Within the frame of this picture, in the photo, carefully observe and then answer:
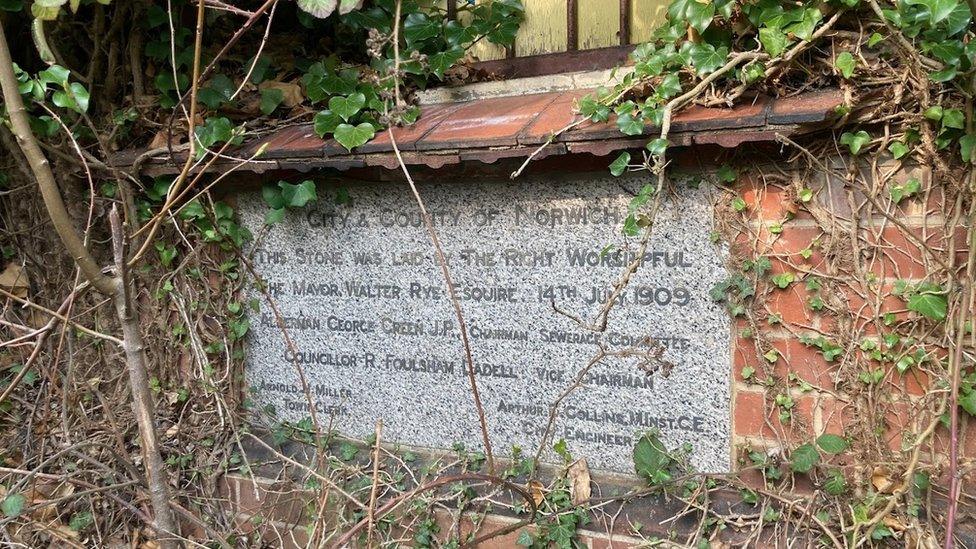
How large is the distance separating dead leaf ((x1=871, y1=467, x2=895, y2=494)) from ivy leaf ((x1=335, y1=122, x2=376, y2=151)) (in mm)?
1793

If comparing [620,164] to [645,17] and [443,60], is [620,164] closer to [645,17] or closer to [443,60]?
[645,17]

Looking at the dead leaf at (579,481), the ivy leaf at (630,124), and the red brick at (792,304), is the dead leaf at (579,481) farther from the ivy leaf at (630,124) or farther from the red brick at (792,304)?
the ivy leaf at (630,124)

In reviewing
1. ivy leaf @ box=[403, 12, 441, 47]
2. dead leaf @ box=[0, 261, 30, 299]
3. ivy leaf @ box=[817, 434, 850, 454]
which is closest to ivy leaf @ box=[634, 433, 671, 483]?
ivy leaf @ box=[817, 434, 850, 454]

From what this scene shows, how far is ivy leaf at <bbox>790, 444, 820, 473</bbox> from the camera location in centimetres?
182

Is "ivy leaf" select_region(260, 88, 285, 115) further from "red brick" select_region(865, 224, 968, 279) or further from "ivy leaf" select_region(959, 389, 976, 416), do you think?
"ivy leaf" select_region(959, 389, 976, 416)

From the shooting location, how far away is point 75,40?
271cm

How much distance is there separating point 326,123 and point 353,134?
0.15 meters

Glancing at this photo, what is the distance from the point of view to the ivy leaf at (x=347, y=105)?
2.20m

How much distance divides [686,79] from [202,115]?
1.83 meters

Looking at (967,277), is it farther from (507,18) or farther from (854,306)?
(507,18)

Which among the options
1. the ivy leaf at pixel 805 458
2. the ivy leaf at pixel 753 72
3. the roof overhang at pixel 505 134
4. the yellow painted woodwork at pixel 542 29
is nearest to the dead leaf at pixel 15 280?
the roof overhang at pixel 505 134

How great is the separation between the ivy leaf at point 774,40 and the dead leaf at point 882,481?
1.17 meters

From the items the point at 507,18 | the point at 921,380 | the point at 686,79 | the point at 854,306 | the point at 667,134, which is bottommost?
the point at 921,380

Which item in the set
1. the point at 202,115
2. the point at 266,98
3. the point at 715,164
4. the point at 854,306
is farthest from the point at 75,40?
the point at 854,306
